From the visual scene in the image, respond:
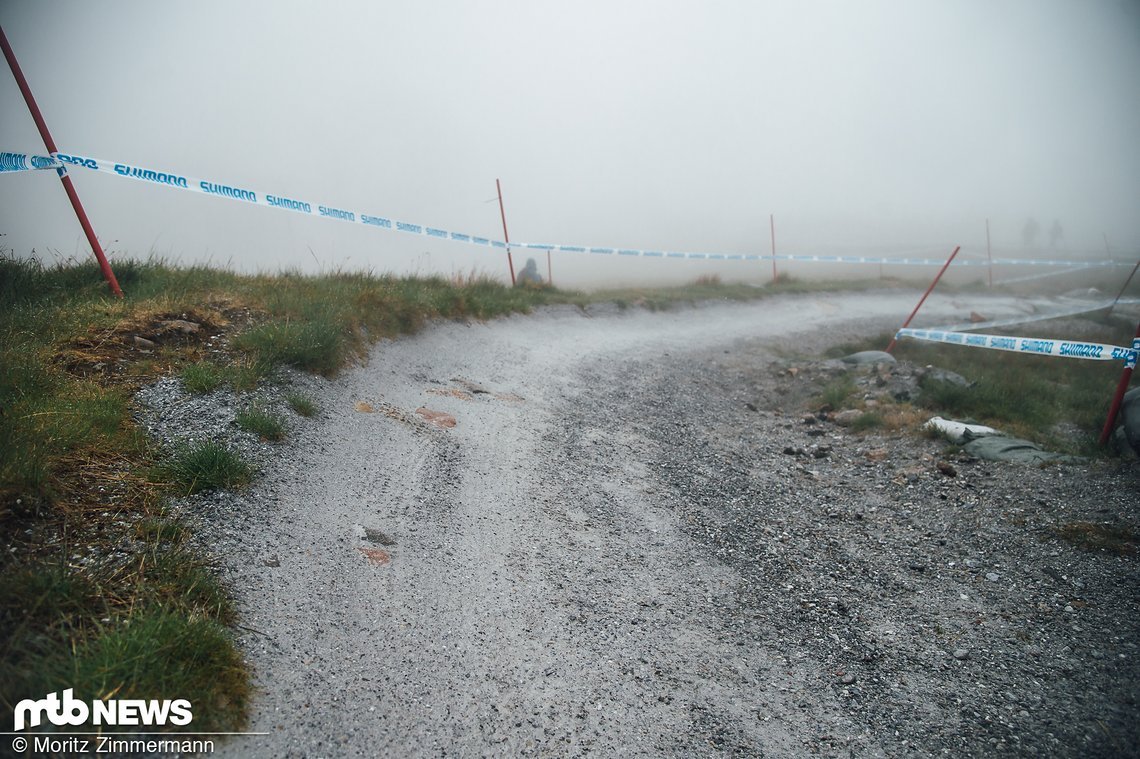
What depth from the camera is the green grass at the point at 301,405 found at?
232 inches

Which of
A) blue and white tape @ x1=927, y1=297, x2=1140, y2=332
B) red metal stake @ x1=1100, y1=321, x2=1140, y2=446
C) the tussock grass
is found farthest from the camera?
blue and white tape @ x1=927, y1=297, x2=1140, y2=332

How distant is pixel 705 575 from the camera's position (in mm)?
4965

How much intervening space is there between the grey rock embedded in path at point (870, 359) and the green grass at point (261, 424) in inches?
432

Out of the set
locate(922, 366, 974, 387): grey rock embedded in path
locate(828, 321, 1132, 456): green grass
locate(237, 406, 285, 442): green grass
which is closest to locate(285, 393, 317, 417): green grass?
locate(237, 406, 285, 442): green grass

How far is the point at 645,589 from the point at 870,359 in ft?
A: 31.5

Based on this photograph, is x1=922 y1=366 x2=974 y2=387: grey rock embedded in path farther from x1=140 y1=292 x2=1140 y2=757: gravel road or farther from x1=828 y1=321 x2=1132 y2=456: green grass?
x1=140 y1=292 x2=1140 y2=757: gravel road

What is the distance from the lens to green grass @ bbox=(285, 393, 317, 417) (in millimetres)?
5898

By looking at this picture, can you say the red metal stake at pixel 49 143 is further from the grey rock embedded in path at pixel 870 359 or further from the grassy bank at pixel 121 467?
the grey rock embedded in path at pixel 870 359

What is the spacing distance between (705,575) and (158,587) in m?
4.02

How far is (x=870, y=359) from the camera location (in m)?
12.0

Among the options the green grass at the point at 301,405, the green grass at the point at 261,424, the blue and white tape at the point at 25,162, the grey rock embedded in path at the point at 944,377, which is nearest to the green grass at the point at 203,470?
the green grass at the point at 261,424

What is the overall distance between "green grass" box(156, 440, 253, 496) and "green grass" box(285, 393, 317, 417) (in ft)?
4.07

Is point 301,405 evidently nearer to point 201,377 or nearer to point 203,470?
point 201,377

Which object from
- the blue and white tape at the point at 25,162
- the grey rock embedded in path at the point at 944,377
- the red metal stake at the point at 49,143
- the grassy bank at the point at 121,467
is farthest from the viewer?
the grey rock embedded in path at the point at 944,377
